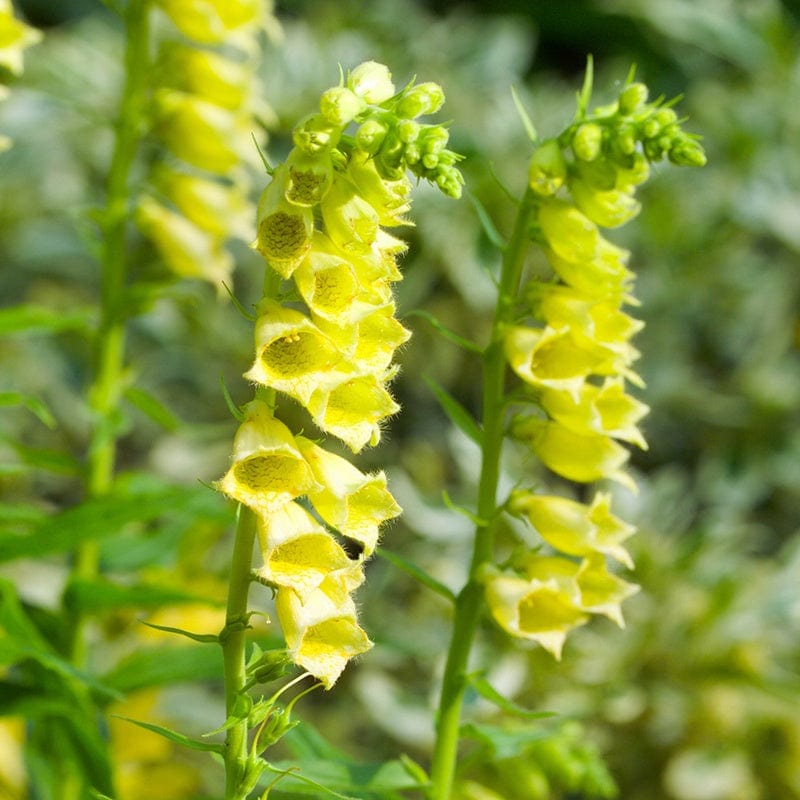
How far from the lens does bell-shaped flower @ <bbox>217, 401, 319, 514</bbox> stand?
622mm

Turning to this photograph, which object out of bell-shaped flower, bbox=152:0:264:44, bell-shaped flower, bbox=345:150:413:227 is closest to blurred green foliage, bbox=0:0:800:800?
bell-shaped flower, bbox=152:0:264:44

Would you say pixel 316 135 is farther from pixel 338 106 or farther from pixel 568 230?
pixel 568 230

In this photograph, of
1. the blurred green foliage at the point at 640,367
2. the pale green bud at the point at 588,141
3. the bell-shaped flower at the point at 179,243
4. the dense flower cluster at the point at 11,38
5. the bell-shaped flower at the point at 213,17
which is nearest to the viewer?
the pale green bud at the point at 588,141

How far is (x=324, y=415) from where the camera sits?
0.64 meters

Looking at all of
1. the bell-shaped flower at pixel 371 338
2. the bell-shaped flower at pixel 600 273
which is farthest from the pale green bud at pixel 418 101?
the bell-shaped flower at pixel 600 273

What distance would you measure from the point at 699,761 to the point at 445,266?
1016 millimetres

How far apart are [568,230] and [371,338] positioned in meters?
0.19

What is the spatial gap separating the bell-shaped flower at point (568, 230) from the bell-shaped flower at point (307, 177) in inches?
8.0

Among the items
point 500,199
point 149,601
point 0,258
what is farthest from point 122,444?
point 149,601

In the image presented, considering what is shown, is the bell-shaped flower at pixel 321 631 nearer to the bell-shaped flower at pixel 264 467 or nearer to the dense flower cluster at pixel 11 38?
the bell-shaped flower at pixel 264 467

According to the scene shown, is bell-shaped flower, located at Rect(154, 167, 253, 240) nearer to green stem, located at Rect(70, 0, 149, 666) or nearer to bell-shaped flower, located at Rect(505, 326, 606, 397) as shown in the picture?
green stem, located at Rect(70, 0, 149, 666)

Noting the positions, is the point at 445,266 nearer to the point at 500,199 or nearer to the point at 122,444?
the point at 500,199

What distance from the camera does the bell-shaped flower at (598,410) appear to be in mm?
782

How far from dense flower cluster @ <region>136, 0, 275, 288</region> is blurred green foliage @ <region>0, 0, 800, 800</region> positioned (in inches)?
15.4
